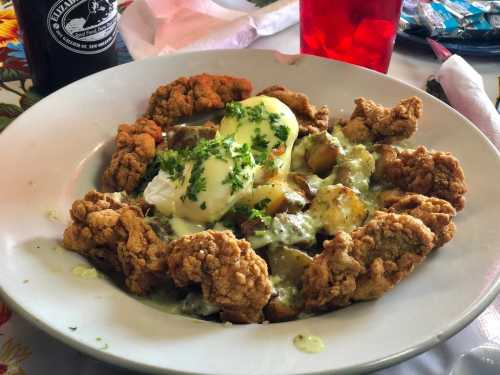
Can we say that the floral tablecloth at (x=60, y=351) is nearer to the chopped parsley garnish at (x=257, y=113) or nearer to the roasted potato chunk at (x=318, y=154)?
the roasted potato chunk at (x=318, y=154)

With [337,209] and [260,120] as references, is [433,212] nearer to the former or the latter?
[337,209]

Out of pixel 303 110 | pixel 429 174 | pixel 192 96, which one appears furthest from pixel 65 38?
pixel 429 174

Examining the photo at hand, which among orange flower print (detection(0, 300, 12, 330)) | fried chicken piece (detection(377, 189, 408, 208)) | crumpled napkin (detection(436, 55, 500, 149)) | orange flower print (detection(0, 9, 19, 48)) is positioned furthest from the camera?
orange flower print (detection(0, 9, 19, 48))

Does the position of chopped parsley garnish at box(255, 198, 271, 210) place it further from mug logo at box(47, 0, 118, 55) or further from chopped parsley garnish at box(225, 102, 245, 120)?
mug logo at box(47, 0, 118, 55)

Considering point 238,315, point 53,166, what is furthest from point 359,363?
point 53,166

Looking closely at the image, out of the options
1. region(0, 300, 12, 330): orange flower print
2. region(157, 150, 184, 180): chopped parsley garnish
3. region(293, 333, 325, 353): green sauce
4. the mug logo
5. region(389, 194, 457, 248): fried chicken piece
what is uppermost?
Answer: the mug logo

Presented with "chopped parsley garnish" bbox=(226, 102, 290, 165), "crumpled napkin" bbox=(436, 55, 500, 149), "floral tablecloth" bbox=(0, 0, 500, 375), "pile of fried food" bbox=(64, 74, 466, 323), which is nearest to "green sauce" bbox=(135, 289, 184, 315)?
"pile of fried food" bbox=(64, 74, 466, 323)
